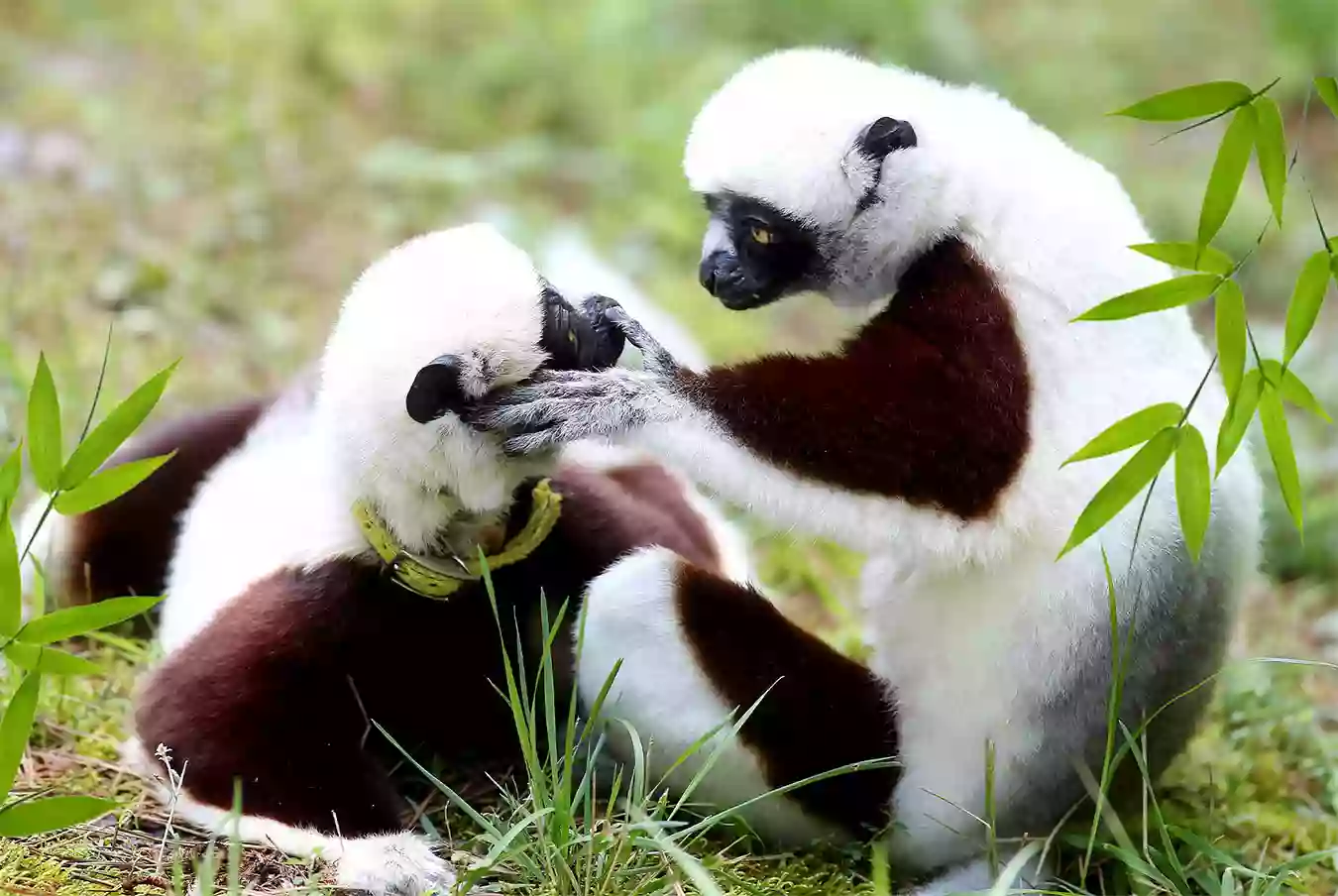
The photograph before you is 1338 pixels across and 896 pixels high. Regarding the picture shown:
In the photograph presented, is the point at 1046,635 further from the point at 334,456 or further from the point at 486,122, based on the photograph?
the point at 486,122

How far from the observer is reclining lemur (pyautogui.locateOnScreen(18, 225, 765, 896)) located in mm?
3250

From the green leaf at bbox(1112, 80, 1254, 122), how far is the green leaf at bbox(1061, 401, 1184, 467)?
0.55 m

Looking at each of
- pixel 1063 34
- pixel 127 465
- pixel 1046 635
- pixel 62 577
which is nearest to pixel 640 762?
pixel 1046 635

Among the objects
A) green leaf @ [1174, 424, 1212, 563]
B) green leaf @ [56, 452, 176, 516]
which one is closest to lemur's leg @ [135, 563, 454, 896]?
green leaf @ [56, 452, 176, 516]

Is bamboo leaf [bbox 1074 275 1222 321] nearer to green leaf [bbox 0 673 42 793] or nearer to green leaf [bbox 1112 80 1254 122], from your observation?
green leaf [bbox 1112 80 1254 122]

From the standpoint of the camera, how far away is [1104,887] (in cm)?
353

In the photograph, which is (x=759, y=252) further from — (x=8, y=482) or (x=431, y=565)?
(x=8, y=482)

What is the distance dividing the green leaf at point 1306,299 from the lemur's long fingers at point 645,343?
140 cm

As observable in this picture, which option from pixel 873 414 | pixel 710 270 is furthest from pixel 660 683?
pixel 710 270

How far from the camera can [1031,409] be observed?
3.12 m

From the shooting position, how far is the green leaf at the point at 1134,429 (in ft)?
8.39

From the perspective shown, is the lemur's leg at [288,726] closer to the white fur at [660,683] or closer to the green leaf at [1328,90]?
the white fur at [660,683]

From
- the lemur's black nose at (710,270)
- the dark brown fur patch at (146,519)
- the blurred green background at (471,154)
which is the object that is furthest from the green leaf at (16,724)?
the blurred green background at (471,154)

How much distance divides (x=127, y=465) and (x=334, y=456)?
82 cm
